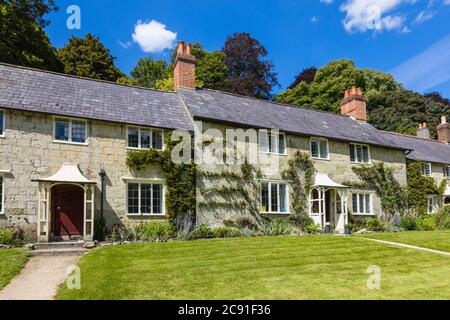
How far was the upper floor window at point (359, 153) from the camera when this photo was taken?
25781 mm

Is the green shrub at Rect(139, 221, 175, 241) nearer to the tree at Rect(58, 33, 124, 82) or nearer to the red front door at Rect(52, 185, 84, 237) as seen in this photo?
the red front door at Rect(52, 185, 84, 237)

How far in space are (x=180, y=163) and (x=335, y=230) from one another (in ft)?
32.4

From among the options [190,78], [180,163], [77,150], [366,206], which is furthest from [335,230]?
[77,150]

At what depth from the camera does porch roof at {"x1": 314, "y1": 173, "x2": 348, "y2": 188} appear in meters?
22.9

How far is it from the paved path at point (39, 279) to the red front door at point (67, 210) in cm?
376

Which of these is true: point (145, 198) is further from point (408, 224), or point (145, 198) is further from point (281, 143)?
point (408, 224)

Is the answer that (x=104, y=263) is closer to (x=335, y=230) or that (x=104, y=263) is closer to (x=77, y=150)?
(x=77, y=150)

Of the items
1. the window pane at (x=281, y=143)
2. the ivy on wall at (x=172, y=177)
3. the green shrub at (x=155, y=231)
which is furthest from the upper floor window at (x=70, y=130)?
the window pane at (x=281, y=143)

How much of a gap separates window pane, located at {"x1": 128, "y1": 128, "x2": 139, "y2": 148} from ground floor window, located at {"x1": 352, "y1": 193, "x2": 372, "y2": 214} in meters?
13.6

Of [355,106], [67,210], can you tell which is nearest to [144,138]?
[67,210]

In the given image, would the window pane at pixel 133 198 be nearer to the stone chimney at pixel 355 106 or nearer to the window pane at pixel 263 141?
the window pane at pixel 263 141

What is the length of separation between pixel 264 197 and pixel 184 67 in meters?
8.45

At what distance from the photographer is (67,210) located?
57.4 ft
